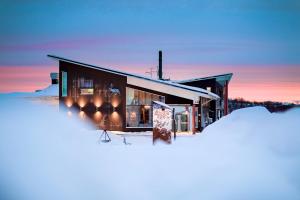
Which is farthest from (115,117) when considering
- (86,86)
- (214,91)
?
(214,91)

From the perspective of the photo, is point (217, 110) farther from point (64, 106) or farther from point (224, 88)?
point (64, 106)

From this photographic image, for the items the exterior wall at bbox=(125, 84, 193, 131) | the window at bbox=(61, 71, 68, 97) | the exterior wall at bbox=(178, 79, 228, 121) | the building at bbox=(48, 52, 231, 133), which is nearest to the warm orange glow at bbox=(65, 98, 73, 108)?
the building at bbox=(48, 52, 231, 133)

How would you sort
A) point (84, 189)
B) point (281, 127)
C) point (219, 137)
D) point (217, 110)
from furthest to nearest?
1. point (217, 110)
2. point (219, 137)
3. point (281, 127)
4. point (84, 189)

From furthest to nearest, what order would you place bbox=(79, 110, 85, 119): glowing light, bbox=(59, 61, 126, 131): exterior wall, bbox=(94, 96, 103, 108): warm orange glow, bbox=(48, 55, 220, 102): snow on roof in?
bbox=(79, 110, 85, 119): glowing light
bbox=(94, 96, 103, 108): warm orange glow
bbox=(59, 61, 126, 131): exterior wall
bbox=(48, 55, 220, 102): snow on roof

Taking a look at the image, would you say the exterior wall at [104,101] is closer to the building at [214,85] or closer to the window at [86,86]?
the window at [86,86]

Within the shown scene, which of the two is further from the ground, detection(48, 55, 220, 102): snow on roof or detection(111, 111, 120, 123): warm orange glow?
detection(48, 55, 220, 102): snow on roof

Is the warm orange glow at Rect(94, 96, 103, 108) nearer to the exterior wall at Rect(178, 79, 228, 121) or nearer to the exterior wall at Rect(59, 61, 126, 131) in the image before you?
the exterior wall at Rect(59, 61, 126, 131)

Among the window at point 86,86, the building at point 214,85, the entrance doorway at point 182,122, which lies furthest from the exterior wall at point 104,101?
the building at point 214,85

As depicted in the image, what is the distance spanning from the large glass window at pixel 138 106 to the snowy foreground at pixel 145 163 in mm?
15741

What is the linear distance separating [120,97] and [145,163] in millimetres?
17745

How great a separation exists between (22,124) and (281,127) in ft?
25.3

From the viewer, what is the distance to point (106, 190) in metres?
8.95

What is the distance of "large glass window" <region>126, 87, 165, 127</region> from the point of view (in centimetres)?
2850

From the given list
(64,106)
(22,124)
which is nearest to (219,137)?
(22,124)
